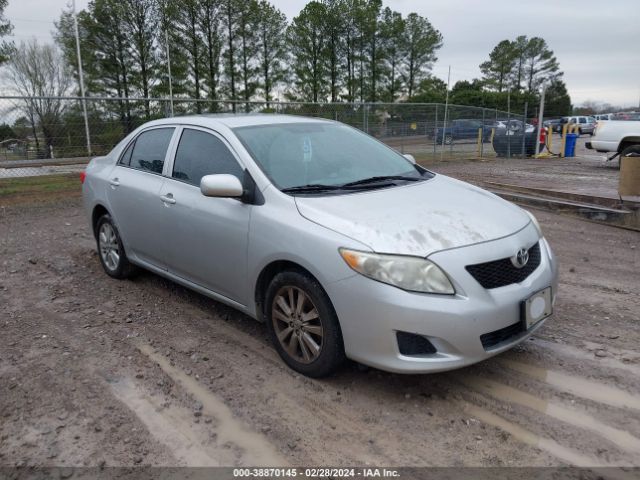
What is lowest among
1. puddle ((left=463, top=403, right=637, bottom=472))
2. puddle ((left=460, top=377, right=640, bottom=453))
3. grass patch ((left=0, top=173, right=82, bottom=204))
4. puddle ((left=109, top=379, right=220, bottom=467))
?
puddle ((left=109, top=379, right=220, bottom=467))

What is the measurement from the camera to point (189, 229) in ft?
13.2

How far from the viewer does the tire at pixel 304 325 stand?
306 cm

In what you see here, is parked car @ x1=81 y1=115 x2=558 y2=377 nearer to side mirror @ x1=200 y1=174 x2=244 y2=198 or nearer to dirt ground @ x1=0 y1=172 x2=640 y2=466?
side mirror @ x1=200 y1=174 x2=244 y2=198

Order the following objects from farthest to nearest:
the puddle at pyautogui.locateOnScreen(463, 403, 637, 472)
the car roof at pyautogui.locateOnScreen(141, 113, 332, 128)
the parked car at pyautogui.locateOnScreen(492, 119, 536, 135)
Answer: the parked car at pyautogui.locateOnScreen(492, 119, 536, 135), the car roof at pyautogui.locateOnScreen(141, 113, 332, 128), the puddle at pyautogui.locateOnScreen(463, 403, 637, 472)

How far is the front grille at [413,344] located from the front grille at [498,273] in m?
0.45

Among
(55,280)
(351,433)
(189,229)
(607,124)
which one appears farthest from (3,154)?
(607,124)

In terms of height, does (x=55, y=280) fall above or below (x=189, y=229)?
below

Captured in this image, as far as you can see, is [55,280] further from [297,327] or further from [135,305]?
[297,327]

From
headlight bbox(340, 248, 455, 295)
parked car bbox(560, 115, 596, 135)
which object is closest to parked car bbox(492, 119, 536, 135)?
headlight bbox(340, 248, 455, 295)

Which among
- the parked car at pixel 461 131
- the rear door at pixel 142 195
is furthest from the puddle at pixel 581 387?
the parked car at pixel 461 131

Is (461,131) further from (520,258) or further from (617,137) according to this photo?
(520,258)

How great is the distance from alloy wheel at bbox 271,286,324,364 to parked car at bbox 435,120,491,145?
1548 centimetres

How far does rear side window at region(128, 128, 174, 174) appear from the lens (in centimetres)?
457

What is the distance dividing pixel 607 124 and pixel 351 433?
15647 mm
